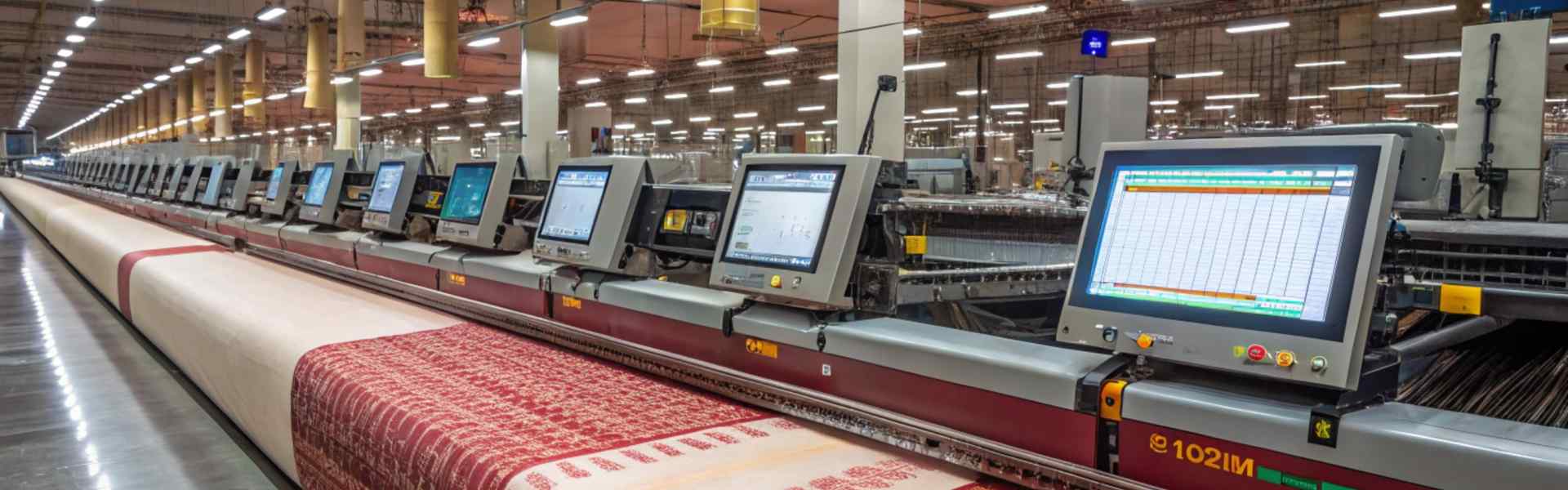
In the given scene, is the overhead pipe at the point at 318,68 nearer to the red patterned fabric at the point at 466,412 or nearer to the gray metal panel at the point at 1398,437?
the red patterned fabric at the point at 466,412

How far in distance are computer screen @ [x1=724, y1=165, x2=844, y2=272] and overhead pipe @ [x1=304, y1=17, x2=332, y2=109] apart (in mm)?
12298

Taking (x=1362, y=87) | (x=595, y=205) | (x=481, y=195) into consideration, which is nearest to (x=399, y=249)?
(x=481, y=195)

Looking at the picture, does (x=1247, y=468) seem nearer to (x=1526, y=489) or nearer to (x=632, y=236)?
(x=1526, y=489)

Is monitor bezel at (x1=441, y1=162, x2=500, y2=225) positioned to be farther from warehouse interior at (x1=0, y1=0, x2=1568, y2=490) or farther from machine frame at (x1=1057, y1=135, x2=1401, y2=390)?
machine frame at (x1=1057, y1=135, x2=1401, y2=390)

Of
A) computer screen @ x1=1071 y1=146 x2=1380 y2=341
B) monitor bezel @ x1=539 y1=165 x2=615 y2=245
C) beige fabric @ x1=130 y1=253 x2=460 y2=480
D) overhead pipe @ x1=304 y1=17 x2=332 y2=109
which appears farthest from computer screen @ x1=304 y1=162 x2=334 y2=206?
overhead pipe @ x1=304 y1=17 x2=332 y2=109

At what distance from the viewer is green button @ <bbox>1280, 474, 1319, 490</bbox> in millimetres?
1322

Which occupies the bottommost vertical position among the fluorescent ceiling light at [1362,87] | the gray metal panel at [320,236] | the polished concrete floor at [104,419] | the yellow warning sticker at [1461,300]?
the polished concrete floor at [104,419]

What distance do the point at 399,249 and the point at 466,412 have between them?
2.46 m

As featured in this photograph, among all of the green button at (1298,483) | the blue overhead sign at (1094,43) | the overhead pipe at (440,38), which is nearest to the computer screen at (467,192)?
the green button at (1298,483)

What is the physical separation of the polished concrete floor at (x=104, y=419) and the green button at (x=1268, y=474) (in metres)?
3.00

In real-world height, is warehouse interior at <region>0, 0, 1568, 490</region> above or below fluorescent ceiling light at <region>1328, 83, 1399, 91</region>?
below

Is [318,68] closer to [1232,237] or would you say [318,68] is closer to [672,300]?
[672,300]

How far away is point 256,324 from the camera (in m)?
3.38

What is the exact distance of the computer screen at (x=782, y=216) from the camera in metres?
2.24
